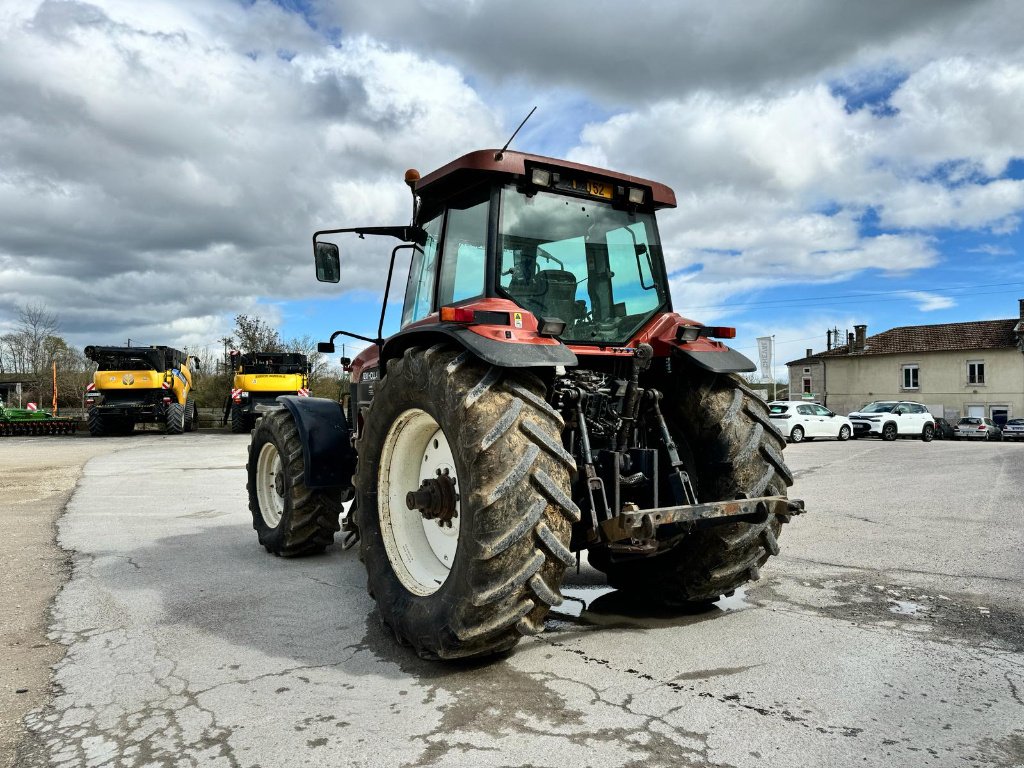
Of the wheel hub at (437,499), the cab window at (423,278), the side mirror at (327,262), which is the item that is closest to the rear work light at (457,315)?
the wheel hub at (437,499)

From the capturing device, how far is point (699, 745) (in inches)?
107

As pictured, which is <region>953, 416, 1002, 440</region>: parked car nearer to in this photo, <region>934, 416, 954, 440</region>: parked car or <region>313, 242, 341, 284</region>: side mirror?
<region>934, 416, 954, 440</region>: parked car

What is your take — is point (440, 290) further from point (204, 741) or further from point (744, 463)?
point (204, 741)

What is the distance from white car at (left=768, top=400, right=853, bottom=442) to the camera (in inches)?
1104

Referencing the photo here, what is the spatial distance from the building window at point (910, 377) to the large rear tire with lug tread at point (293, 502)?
4958 centimetres

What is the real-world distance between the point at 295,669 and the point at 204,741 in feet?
2.51

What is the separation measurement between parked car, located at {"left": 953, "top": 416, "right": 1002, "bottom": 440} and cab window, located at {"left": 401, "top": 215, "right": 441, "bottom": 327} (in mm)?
39174

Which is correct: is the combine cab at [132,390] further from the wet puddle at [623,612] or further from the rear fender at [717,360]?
the rear fender at [717,360]

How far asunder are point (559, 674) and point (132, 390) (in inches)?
Answer: 958

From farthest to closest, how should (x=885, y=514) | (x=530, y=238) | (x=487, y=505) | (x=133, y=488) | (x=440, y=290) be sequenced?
(x=133, y=488)
(x=885, y=514)
(x=440, y=290)
(x=530, y=238)
(x=487, y=505)

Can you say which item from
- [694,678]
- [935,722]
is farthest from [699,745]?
[935,722]

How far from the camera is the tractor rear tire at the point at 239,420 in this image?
25.8 metres

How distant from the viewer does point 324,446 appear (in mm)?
5773

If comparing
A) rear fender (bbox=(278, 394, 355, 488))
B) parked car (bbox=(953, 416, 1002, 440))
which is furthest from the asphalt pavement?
parked car (bbox=(953, 416, 1002, 440))
